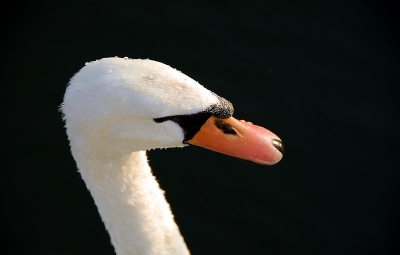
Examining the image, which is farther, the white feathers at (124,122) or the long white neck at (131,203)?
the long white neck at (131,203)

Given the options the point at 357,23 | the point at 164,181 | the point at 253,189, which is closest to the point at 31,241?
the point at 164,181

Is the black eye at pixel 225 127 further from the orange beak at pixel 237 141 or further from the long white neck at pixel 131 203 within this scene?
the long white neck at pixel 131 203

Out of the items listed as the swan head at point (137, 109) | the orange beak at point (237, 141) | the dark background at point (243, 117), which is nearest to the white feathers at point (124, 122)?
the swan head at point (137, 109)

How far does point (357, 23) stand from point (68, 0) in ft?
16.2

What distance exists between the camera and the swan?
11.2 ft

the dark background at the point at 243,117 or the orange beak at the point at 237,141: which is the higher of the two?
the orange beak at the point at 237,141

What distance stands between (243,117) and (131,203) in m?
3.57

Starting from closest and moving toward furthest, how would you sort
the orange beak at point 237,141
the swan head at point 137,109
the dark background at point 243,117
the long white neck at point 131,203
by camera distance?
the swan head at point 137,109 → the orange beak at point 237,141 → the long white neck at point 131,203 → the dark background at point 243,117

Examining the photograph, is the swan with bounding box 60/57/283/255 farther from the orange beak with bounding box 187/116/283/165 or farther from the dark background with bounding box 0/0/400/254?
the dark background with bounding box 0/0/400/254

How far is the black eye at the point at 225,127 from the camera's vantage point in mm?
3867

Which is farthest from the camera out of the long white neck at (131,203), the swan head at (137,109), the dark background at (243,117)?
the dark background at (243,117)

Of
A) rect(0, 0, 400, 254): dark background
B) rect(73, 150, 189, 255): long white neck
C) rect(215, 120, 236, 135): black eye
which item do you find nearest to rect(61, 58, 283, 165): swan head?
rect(215, 120, 236, 135): black eye

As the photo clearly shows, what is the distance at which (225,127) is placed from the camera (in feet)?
12.8

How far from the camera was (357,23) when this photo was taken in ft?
27.5
